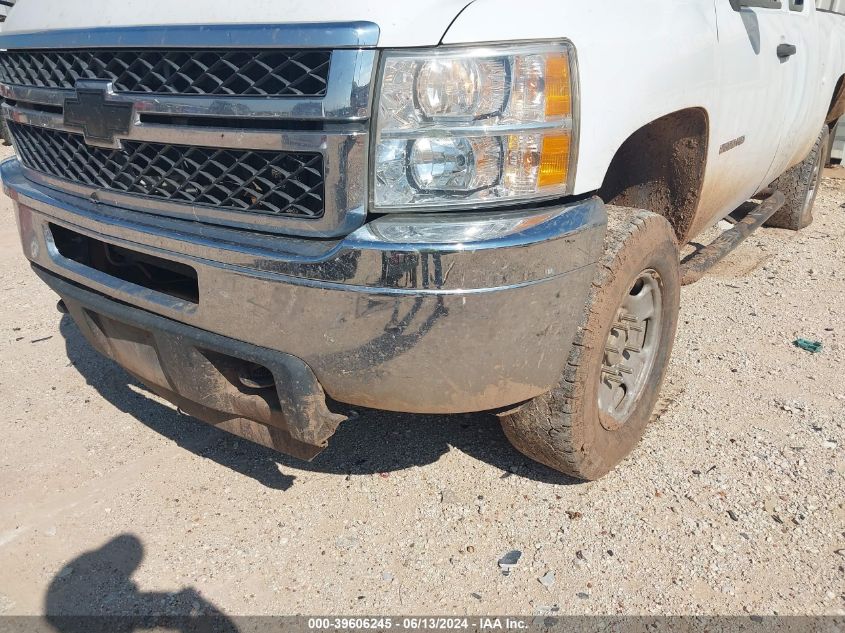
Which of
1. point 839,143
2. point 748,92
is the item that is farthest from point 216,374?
point 839,143

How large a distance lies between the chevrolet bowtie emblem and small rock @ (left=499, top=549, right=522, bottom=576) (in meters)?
1.74

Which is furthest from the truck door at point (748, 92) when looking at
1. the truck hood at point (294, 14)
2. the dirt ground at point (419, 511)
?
the truck hood at point (294, 14)

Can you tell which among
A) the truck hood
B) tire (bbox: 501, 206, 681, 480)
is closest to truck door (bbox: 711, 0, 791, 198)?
tire (bbox: 501, 206, 681, 480)

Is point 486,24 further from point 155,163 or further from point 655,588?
point 655,588

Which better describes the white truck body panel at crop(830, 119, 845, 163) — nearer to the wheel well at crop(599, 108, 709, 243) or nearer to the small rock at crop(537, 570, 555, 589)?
the wheel well at crop(599, 108, 709, 243)

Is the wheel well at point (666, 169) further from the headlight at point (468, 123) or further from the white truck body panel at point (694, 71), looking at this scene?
the headlight at point (468, 123)

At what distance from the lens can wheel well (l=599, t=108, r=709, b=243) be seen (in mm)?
2539

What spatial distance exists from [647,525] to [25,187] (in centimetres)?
251

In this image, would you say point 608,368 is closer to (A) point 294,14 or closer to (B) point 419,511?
(B) point 419,511

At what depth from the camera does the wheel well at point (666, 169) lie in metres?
2.54

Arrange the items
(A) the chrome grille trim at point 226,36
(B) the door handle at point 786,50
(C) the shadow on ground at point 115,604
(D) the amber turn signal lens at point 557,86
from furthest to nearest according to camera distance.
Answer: (B) the door handle at point 786,50 < (C) the shadow on ground at point 115,604 < (D) the amber turn signal lens at point 557,86 < (A) the chrome grille trim at point 226,36

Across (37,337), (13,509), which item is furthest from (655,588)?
(37,337)

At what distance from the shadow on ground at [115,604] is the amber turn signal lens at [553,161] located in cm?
155

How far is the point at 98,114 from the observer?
2.02m
